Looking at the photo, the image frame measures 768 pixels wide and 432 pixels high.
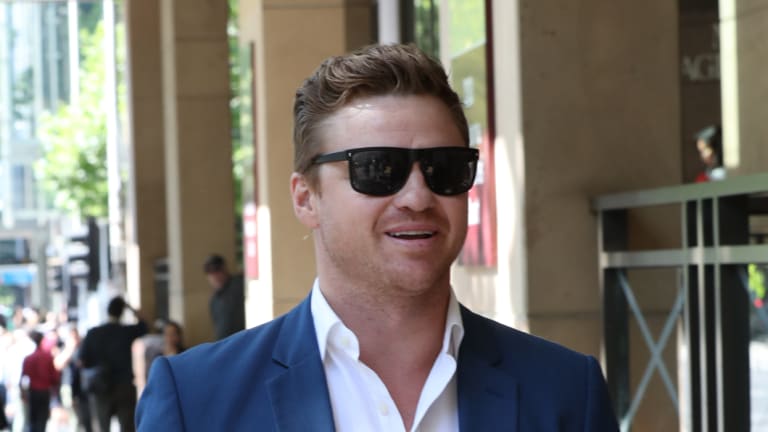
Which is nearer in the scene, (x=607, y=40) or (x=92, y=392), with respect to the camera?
(x=607, y=40)

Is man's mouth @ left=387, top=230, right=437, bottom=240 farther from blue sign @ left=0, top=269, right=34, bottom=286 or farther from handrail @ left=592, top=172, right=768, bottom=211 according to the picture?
blue sign @ left=0, top=269, right=34, bottom=286

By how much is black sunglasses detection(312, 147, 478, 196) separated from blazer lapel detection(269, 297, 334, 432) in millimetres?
300

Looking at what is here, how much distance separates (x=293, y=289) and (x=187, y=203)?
20.1 ft

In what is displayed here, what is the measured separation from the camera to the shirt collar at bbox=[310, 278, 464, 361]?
2684mm

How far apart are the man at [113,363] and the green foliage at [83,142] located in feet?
113

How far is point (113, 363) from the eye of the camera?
47.0ft

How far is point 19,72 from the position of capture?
84688 mm

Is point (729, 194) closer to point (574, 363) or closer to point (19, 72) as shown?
Result: point (574, 363)

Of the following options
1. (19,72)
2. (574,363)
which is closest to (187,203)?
(574,363)

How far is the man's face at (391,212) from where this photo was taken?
258cm

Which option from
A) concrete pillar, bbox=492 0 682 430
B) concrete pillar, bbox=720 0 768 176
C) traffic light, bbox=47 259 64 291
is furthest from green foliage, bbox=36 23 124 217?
concrete pillar, bbox=720 0 768 176

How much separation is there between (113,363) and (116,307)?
61cm

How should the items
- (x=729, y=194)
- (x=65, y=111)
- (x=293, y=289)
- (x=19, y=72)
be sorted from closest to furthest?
(x=729, y=194), (x=293, y=289), (x=65, y=111), (x=19, y=72)

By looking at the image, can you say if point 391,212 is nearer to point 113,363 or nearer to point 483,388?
point 483,388
